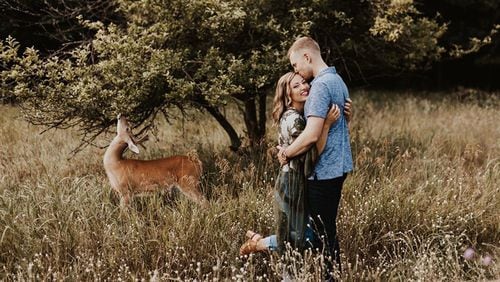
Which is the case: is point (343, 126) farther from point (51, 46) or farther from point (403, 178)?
point (51, 46)

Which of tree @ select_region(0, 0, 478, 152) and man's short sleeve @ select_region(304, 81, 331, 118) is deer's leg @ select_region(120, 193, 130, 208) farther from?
man's short sleeve @ select_region(304, 81, 331, 118)

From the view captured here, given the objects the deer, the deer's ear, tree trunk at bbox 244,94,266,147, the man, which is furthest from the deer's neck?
tree trunk at bbox 244,94,266,147

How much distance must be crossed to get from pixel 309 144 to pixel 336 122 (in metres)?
0.30

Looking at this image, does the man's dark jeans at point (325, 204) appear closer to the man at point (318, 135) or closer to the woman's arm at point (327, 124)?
the man at point (318, 135)

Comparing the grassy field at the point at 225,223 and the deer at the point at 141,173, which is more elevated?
the deer at the point at 141,173

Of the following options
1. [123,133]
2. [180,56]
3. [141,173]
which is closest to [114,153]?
[123,133]

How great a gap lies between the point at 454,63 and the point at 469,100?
4.95m

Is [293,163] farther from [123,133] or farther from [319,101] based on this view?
[123,133]

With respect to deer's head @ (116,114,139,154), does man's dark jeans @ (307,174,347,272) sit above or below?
below

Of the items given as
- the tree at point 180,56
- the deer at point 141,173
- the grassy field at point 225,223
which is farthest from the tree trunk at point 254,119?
the deer at point 141,173

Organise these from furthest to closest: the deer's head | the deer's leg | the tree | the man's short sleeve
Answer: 1. the tree
2. the deer's head
3. the deer's leg
4. the man's short sleeve

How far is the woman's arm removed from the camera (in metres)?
4.23

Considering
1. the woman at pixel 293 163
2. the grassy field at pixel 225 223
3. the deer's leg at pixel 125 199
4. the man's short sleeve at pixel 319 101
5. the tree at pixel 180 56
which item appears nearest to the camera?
the man's short sleeve at pixel 319 101

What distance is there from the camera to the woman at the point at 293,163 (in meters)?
4.35
